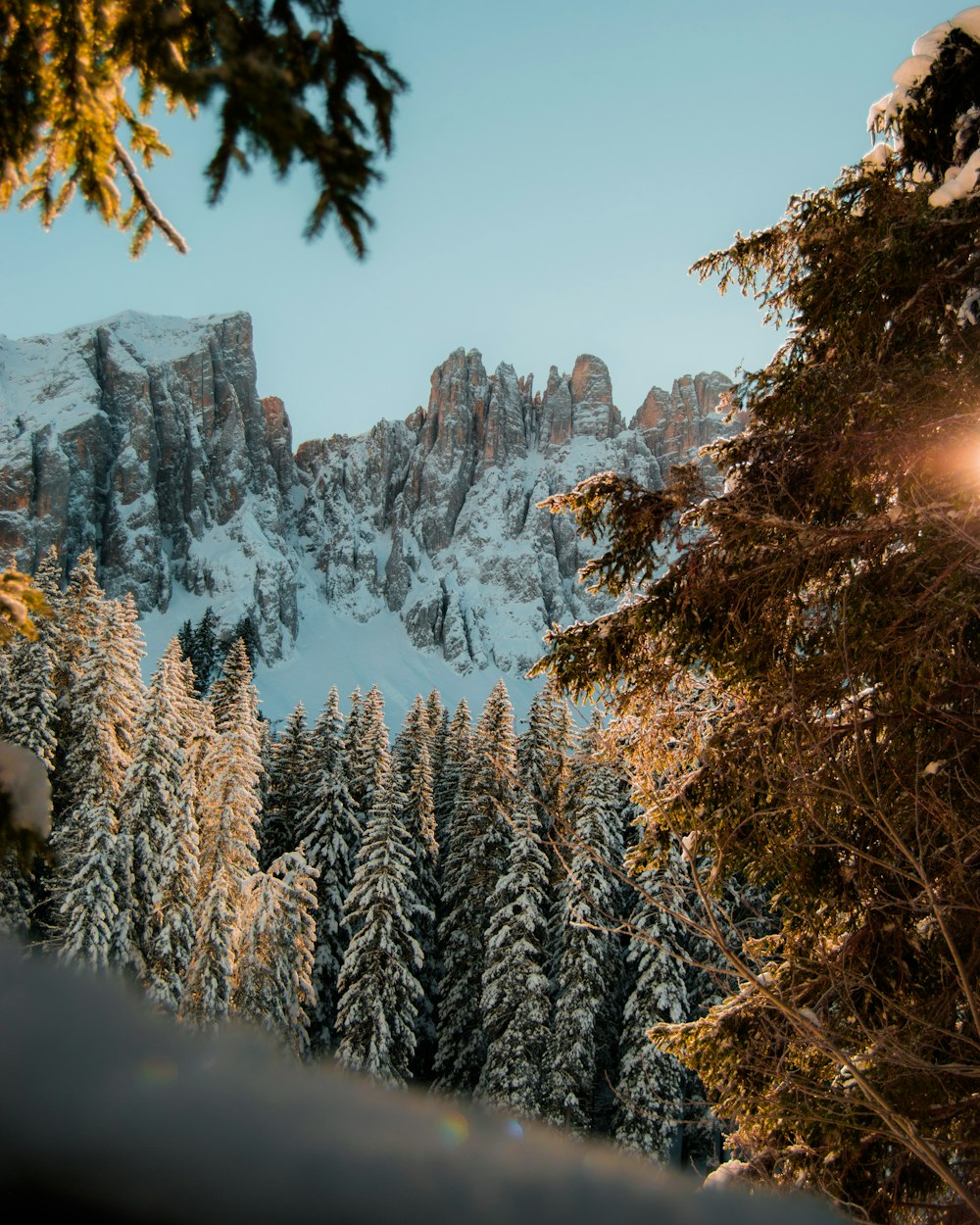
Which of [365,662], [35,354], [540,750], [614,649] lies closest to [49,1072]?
[614,649]

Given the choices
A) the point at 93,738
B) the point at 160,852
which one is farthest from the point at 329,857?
the point at 93,738

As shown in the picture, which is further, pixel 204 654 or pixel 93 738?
pixel 204 654

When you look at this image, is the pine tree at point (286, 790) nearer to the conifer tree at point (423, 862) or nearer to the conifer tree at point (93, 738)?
the conifer tree at point (423, 862)

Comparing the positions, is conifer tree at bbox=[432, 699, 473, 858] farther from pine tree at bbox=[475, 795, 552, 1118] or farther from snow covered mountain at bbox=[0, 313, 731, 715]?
snow covered mountain at bbox=[0, 313, 731, 715]

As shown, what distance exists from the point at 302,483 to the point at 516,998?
347 feet

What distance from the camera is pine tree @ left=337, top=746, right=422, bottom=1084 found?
17.7 m

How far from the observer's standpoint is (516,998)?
18.5m

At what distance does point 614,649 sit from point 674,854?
161 cm

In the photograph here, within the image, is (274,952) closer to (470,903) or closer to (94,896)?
(94,896)

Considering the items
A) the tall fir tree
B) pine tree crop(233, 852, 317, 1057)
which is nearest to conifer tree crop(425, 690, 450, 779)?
pine tree crop(233, 852, 317, 1057)

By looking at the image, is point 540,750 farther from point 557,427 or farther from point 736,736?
point 557,427

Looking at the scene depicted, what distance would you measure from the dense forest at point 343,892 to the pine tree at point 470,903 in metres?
0.08

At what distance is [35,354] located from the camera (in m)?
92.0

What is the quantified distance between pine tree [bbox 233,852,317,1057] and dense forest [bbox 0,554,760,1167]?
1.9 inches
